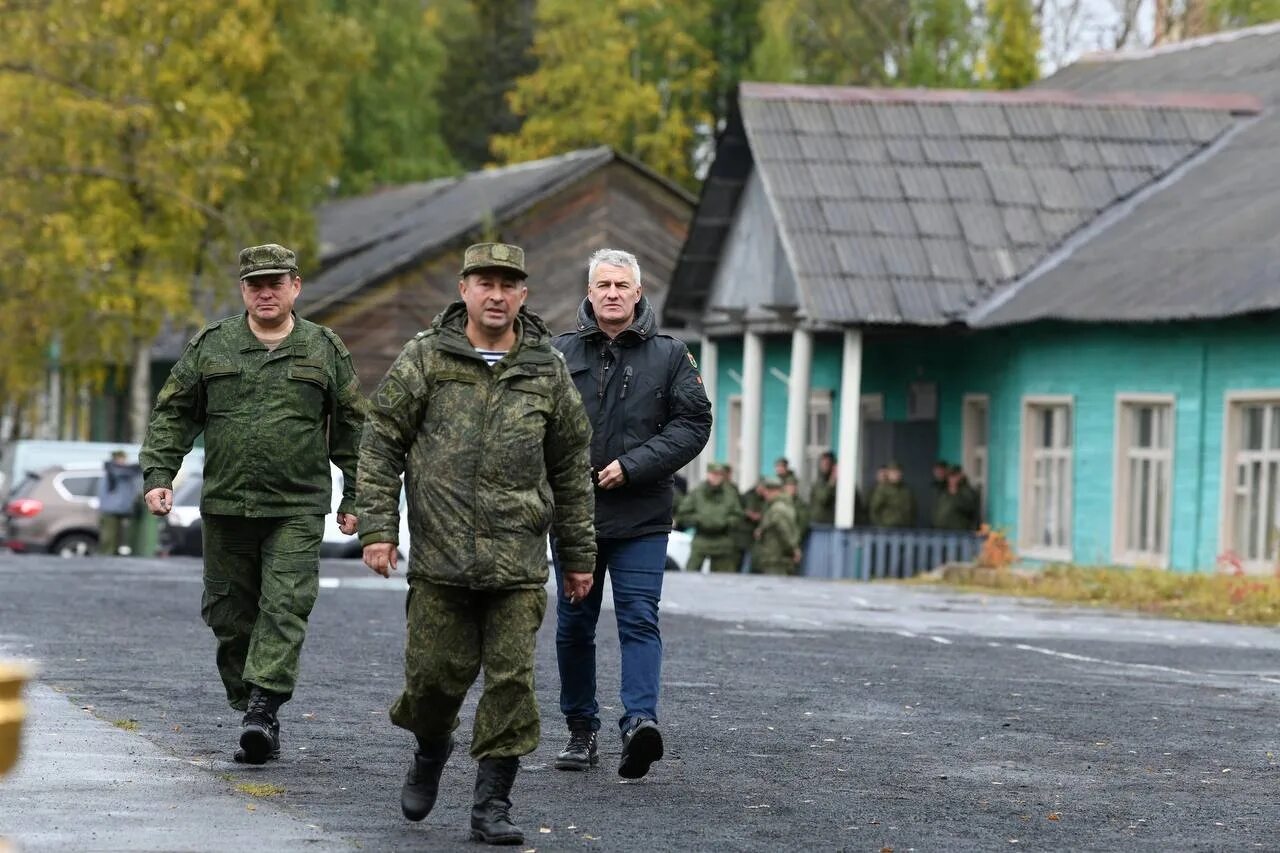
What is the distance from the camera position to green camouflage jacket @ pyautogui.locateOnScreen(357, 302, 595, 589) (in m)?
8.41

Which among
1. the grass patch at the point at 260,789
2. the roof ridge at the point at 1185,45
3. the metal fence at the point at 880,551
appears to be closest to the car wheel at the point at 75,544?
the metal fence at the point at 880,551

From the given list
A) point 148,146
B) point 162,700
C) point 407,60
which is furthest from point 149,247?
point 162,700

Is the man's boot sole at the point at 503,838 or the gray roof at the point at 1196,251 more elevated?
the gray roof at the point at 1196,251

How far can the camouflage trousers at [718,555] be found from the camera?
3309cm

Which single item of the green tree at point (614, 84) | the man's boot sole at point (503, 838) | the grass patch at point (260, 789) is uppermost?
the green tree at point (614, 84)

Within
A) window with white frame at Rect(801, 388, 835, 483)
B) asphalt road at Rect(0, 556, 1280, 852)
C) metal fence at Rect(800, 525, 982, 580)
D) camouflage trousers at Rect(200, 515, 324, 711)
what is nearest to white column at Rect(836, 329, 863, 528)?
metal fence at Rect(800, 525, 982, 580)

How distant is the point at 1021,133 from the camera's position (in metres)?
34.6

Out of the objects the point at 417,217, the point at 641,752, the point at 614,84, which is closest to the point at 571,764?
the point at 641,752

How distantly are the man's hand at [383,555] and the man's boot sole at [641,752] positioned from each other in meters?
1.57

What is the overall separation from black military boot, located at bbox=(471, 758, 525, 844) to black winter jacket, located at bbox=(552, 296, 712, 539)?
1837 millimetres

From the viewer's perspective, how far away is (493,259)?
845 cm

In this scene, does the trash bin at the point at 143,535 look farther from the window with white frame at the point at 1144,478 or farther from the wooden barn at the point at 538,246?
the wooden barn at the point at 538,246

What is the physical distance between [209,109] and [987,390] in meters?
16.3

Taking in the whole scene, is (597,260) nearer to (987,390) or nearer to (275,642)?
(275,642)
